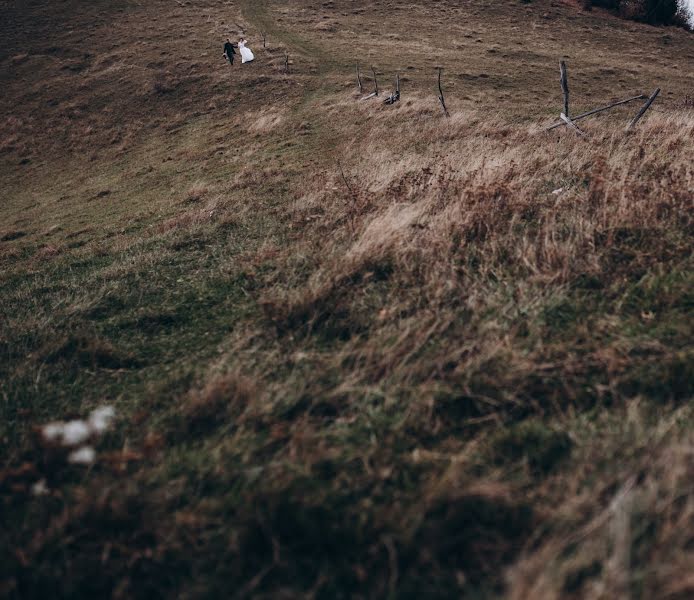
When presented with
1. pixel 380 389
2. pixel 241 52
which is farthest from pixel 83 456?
pixel 241 52

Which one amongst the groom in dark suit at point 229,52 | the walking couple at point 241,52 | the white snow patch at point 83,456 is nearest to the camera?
the white snow patch at point 83,456

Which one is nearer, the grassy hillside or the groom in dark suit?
the grassy hillside

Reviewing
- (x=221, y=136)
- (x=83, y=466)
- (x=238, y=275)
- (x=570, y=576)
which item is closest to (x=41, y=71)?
(x=221, y=136)

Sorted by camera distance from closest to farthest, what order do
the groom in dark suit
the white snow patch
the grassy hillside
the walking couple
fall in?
the grassy hillside
the white snow patch
the walking couple
the groom in dark suit

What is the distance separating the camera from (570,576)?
1.75 meters

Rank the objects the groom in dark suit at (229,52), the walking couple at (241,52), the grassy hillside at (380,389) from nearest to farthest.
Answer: the grassy hillside at (380,389)
the walking couple at (241,52)
the groom in dark suit at (229,52)

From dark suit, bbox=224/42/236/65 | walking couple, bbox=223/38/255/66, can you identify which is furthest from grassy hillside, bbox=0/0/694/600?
dark suit, bbox=224/42/236/65

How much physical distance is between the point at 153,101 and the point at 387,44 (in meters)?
16.2

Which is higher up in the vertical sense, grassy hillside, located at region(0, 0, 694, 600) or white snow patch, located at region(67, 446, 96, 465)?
grassy hillside, located at region(0, 0, 694, 600)

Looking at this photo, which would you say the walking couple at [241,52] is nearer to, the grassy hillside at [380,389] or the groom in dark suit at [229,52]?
the groom in dark suit at [229,52]

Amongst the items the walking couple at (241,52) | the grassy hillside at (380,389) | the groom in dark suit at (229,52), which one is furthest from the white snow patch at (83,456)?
the groom in dark suit at (229,52)

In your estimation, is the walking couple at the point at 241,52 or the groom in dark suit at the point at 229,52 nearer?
the walking couple at the point at 241,52

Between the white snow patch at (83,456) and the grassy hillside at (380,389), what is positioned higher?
the grassy hillside at (380,389)

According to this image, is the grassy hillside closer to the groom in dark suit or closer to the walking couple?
the walking couple
